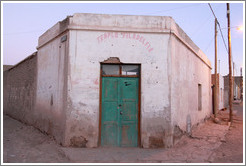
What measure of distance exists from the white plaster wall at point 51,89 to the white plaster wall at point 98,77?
1.45ft

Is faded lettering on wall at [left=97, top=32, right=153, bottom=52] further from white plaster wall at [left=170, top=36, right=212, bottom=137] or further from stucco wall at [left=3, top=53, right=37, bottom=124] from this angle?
stucco wall at [left=3, top=53, right=37, bottom=124]

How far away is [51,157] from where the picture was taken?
5.60 meters

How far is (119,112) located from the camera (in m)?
6.73

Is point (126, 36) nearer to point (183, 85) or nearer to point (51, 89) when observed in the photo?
point (183, 85)

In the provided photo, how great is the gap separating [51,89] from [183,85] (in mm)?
4549

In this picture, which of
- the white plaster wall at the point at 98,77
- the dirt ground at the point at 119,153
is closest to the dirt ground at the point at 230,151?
the dirt ground at the point at 119,153

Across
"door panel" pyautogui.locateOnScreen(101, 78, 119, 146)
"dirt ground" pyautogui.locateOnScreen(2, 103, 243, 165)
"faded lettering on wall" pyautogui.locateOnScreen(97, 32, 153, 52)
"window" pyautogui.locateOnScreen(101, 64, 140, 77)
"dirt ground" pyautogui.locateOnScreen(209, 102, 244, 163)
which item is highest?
"faded lettering on wall" pyautogui.locateOnScreen(97, 32, 153, 52)

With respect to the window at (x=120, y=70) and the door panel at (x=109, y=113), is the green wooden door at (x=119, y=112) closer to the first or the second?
the door panel at (x=109, y=113)

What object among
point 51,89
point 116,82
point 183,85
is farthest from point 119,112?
point 183,85

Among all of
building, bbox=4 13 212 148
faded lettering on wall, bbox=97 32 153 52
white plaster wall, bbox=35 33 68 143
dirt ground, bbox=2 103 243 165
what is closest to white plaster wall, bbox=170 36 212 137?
building, bbox=4 13 212 148

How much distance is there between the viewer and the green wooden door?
6.65 m

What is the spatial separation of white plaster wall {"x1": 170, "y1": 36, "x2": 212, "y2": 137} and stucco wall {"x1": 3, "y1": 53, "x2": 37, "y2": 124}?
18.5 ft

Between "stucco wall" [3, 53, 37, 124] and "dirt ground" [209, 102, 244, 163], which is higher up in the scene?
"stucco wall" [3, 53, 37, 124]

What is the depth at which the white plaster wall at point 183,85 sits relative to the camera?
23.5ft
